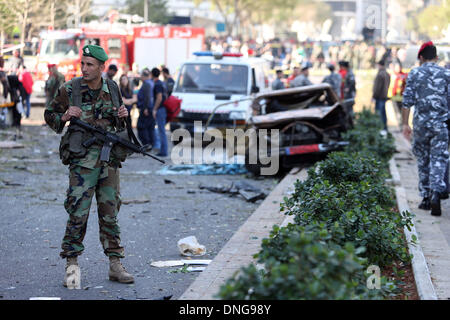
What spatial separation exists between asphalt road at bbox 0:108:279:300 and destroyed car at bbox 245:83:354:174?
0.49m

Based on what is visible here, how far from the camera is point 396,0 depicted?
166 meters

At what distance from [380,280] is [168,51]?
27.3m

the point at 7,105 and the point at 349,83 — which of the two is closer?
the point at 7,105

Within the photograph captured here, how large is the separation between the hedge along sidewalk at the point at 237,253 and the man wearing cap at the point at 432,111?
70.2 inches

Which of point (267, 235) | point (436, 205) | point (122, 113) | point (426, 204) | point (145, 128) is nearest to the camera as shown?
point (122, 113)

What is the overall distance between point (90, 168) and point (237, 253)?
5.41ft

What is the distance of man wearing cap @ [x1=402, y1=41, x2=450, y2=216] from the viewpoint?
9562mm

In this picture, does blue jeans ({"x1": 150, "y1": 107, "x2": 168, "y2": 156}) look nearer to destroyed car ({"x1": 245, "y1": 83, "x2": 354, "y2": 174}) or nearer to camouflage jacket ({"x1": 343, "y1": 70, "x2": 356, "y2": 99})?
destroyed car ({"x1": 245, "y1": 83, "x2": 354, "y2": 174})

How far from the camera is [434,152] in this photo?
961 cm

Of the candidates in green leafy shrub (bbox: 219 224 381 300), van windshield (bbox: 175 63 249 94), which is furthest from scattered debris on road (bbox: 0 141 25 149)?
green leafy shrub (bbox: 219 224 381 300)

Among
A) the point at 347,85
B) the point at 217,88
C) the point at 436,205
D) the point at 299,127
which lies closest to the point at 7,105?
the point at 217,88

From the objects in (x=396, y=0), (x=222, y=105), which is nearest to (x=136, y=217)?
(x=222, y=105)

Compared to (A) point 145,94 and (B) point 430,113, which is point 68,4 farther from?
(B) point 430,113

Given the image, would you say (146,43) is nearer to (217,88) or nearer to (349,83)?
(349,83)
